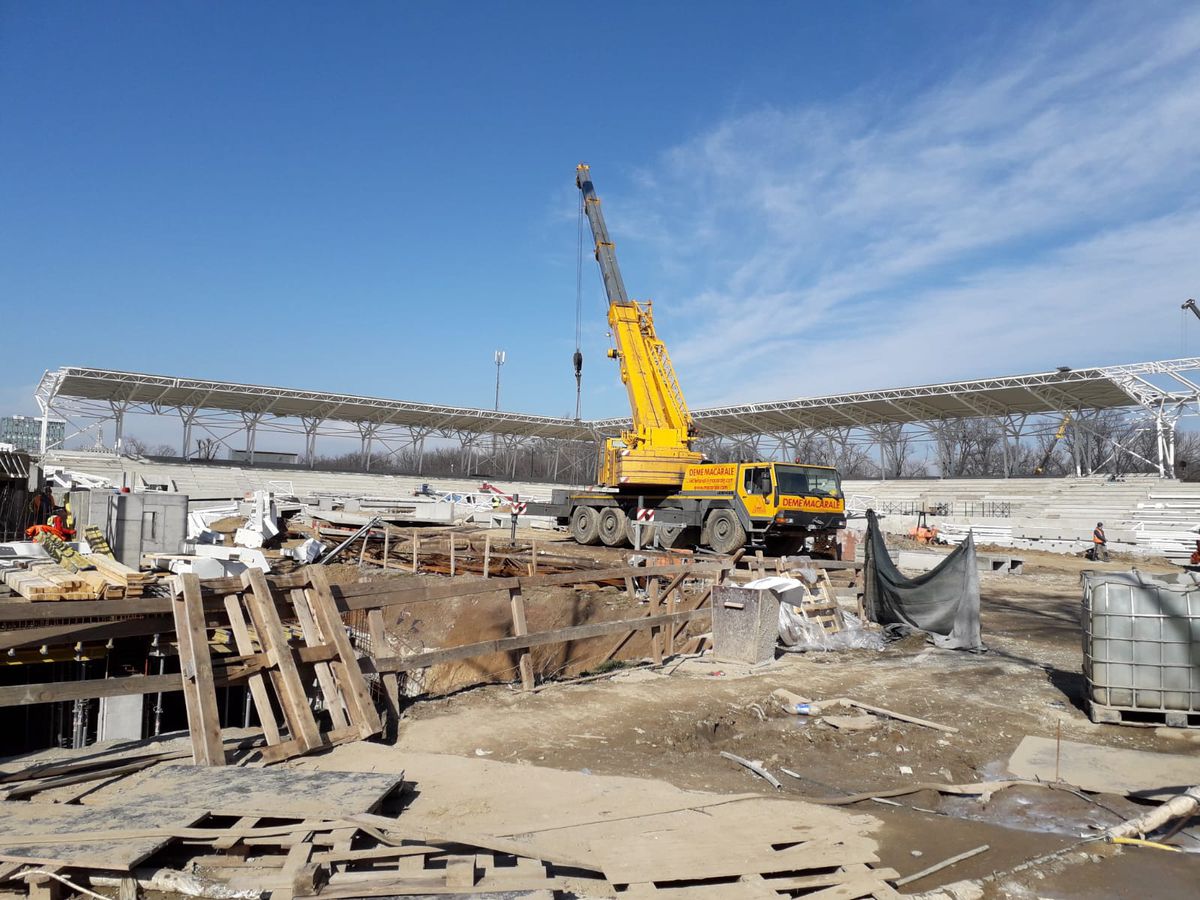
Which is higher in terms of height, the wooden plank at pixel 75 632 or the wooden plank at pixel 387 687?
the wooden plank at pixel 75 632

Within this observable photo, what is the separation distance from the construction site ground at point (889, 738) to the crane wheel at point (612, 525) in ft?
45.1

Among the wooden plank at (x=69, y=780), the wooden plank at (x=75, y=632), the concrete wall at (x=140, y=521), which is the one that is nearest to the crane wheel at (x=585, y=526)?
the concrete wall at (x=140, y=521)

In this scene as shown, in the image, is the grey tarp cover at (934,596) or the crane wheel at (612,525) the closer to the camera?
the grey tarp cover at (934,596)

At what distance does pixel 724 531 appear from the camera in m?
21.5

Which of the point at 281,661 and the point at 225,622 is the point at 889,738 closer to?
the point at 281,661

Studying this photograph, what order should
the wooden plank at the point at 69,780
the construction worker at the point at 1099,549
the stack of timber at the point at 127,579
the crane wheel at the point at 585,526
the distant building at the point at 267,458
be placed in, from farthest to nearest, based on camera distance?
the distant building at the point at 267,458, the crane wheel at the point at 585,526, the construction worker at the point at 1099,549, the stack of timber at the point at 127,579, the wooden plank at the point at 69,780

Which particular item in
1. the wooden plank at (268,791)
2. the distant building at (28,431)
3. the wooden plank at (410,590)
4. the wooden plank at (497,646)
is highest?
the distant building at (28,431)

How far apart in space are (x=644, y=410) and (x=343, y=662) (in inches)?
744

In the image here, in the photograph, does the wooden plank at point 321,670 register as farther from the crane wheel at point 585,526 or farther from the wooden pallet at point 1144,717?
the crane wheel at point 585,526

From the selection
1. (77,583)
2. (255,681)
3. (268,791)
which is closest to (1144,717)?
(268,791)

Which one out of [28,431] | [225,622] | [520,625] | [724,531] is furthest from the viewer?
[28,431]

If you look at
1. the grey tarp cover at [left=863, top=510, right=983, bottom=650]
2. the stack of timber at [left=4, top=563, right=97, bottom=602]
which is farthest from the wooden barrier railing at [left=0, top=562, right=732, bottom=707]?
the grey tarp cover at [left=863, top=510, right=983, bottom=650]

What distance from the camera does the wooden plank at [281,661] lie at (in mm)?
5941

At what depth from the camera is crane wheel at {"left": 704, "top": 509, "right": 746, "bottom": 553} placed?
21.1 meters
